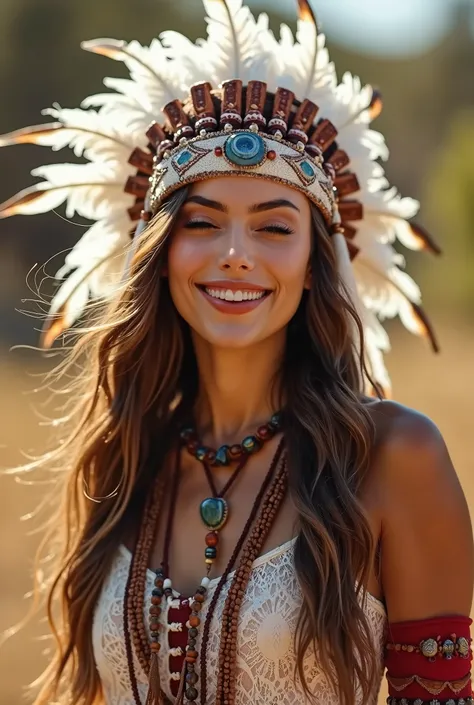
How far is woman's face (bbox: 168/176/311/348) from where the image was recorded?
2821 millimetres

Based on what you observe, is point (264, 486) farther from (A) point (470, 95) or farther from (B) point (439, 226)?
(A) point (470, 95)

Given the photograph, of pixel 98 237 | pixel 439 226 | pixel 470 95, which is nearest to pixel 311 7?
pixel 98 237

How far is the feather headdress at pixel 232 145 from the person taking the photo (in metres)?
2.98

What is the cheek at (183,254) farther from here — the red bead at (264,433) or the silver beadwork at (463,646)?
the silver beadwork at (463,646)

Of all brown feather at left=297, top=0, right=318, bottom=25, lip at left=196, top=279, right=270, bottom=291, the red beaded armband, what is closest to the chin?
lip at left=196, top=279, right=270, bottom=291

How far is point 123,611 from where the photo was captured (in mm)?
2863

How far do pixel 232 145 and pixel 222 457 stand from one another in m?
0.86

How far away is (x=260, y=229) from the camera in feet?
9.39

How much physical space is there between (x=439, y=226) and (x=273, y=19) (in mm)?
9842

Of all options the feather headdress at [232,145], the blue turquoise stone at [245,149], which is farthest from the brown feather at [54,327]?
the blue turquoise stone at [245,149]

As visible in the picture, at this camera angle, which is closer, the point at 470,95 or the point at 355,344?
the point at 355,344

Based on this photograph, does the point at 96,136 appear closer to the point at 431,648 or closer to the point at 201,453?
the point at 201,453

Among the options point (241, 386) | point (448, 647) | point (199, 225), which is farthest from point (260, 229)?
point (448, 647)

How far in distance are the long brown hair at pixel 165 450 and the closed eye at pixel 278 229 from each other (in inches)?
5.7
